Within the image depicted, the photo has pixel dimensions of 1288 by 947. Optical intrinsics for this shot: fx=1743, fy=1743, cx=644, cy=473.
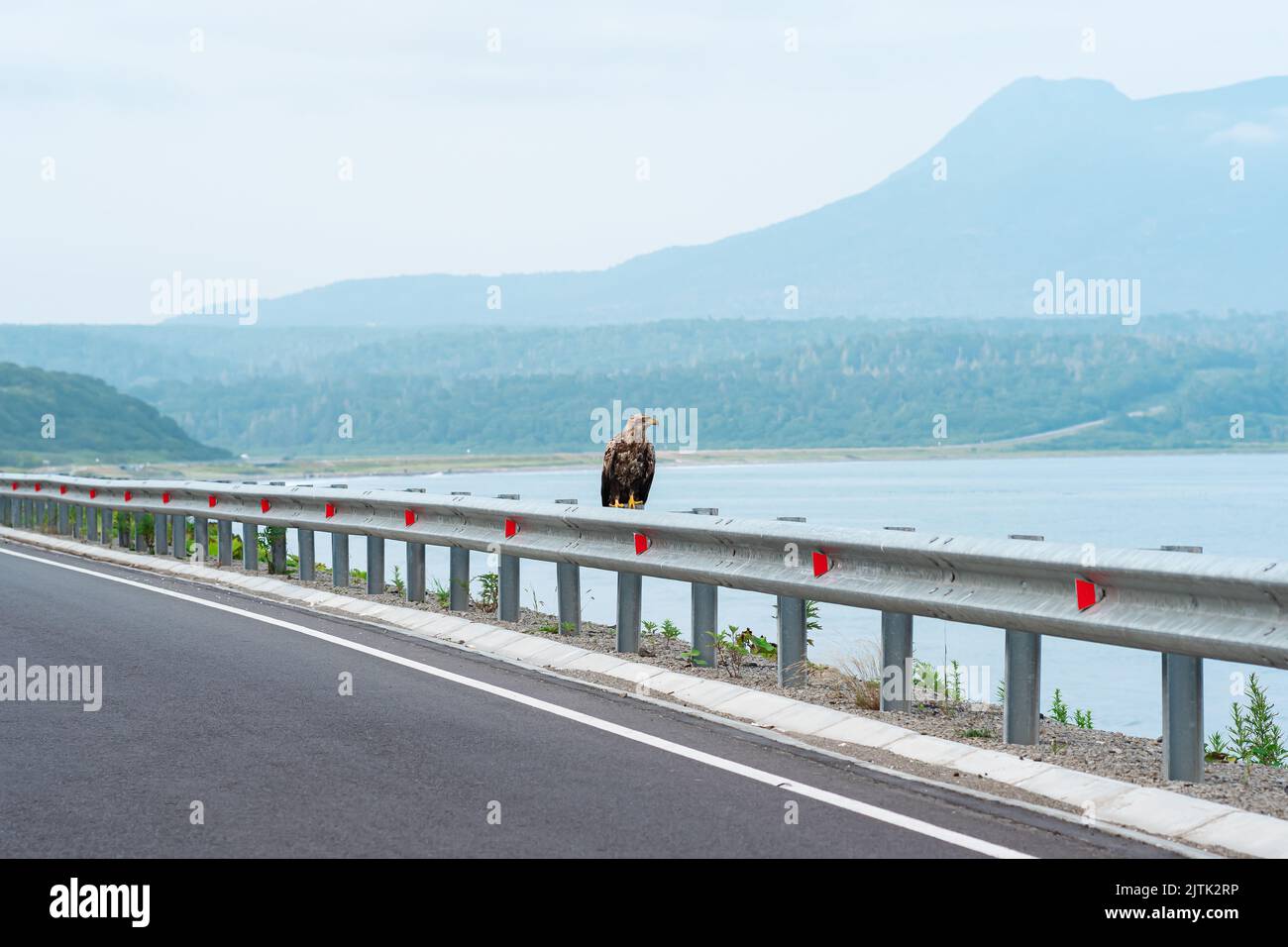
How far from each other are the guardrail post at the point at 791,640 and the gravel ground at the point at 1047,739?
88mm

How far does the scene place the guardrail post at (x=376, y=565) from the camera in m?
14.6

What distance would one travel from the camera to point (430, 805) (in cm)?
691

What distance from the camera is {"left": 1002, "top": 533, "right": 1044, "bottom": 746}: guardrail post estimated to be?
8.12 m

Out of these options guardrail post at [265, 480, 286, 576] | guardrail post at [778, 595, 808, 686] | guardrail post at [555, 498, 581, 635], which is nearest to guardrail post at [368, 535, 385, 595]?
guardrail post at [555, 498, 581, 635]

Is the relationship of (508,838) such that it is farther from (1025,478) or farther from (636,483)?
(1025,478)

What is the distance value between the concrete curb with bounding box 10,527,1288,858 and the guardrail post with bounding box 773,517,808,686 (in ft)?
0.91

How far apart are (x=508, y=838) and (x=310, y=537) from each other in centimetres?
1036

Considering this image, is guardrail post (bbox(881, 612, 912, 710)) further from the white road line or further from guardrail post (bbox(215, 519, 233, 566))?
guardrail post (bbox(215, 519, 233, 566))

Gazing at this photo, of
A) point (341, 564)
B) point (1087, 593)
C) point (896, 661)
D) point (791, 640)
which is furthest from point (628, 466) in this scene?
point (1087, 593)

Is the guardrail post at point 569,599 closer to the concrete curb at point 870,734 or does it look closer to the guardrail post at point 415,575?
the concrete curb at point 870,734

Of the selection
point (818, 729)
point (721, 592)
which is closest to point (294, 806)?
point (818, 729)

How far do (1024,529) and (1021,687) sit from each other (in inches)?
1642


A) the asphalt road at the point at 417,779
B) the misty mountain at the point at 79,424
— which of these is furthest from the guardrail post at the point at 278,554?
the misty mountain at the point at 79,424

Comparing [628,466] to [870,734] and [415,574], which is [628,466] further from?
[870,734]
